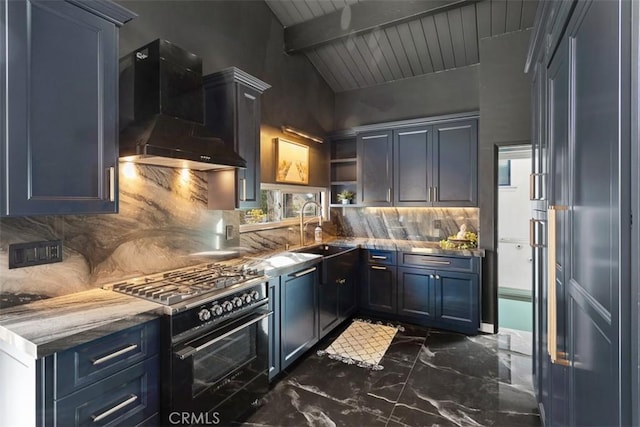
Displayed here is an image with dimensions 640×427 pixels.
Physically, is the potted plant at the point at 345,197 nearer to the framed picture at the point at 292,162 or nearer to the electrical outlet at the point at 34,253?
the framed picture at the point at 292,162

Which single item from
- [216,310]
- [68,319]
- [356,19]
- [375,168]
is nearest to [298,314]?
[216,310]

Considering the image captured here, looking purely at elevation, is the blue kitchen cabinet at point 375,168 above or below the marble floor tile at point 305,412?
above

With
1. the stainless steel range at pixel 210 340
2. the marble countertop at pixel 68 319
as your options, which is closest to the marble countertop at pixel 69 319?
the marble countertop at pixel 68 319

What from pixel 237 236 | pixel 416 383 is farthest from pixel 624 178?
pixel 237 236

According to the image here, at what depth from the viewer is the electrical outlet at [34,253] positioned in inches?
62.7

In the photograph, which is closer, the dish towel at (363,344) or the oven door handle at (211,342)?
the oven door handle at (211,342)

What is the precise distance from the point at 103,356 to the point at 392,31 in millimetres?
4022

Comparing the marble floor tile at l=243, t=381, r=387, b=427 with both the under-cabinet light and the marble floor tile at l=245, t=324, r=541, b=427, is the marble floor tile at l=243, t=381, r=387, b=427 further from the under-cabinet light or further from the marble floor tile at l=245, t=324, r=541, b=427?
the under-cabinet light

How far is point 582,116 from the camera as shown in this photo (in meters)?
1.07

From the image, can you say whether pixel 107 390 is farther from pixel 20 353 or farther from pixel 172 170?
pixel 172 170

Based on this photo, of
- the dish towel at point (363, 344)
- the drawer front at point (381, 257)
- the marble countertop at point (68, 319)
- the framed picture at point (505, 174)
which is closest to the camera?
the marble countertop at point (68, 319)

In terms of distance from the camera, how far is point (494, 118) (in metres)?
3.41

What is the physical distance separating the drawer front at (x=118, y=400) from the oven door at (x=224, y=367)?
106 mm

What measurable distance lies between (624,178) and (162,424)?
2116 millimetres
